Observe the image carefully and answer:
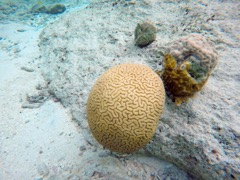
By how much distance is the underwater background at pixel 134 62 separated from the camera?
2781 mm

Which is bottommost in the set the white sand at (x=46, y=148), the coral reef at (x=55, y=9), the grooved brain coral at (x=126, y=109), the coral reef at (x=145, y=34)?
the white sand at (x=46, y=148)

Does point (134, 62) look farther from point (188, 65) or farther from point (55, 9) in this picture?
point (55, 9)

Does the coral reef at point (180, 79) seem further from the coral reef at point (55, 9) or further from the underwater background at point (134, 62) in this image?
the coral reef at point (55, 9)

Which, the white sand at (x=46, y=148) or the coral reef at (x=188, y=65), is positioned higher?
the coral reef at (x=188, y=65)

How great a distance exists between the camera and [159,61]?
3846 mm

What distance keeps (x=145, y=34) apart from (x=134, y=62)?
Answer: 2.76 ft

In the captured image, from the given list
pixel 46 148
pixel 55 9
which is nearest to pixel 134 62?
pixel 46 148

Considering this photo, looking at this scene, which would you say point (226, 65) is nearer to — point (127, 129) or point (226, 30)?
point (226, 30)

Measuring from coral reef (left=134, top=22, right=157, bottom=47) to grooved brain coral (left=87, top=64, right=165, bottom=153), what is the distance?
1.80 m

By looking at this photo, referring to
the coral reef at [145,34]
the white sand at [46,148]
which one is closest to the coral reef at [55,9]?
the white sand at [46,148]

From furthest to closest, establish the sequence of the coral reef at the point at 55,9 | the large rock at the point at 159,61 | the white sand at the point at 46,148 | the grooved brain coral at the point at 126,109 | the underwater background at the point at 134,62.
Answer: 1. the coral reef at the point at 55,9
2. the white sand at the point at 46,148
3. the underwater background at the point at 134,62
4. the large rock at the point at 159,61
5. the grooved brain coral at the point at 126,109

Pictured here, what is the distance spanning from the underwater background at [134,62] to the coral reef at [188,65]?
0.02 meters

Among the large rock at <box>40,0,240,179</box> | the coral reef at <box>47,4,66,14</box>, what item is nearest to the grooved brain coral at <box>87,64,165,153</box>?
the large rock at <box>40,0,240,179</box>

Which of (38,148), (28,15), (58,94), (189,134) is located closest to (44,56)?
(58,94)
